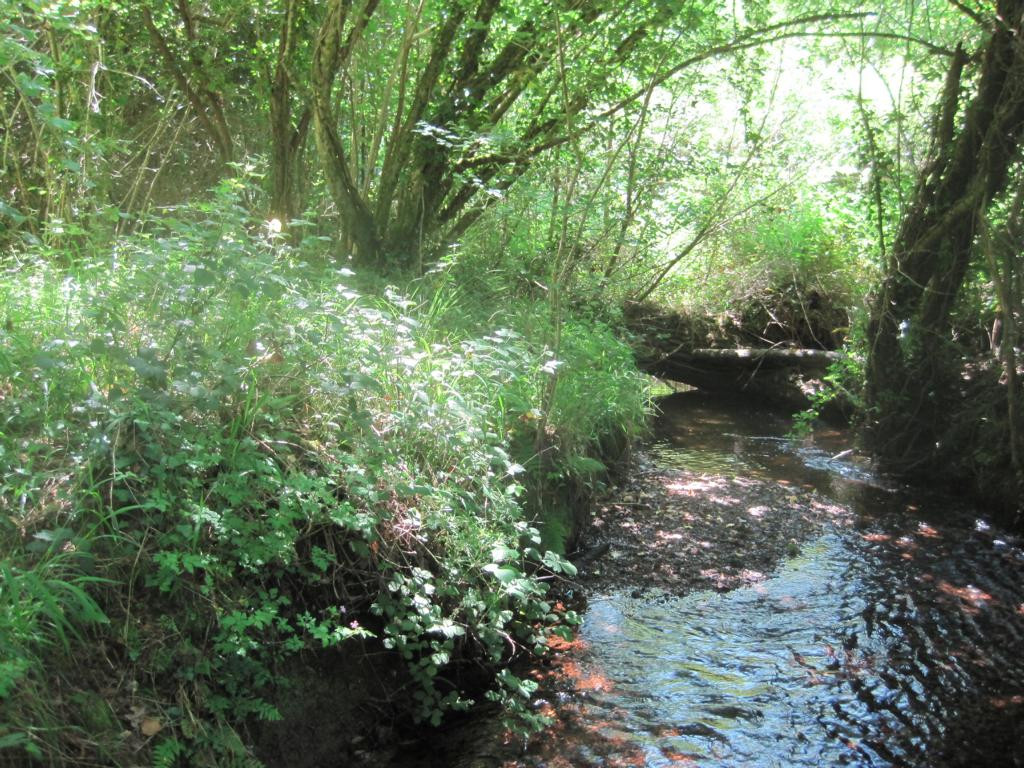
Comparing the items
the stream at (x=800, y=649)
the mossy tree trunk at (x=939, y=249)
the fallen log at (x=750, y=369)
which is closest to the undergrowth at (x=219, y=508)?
the stream at (x=800, y=649)

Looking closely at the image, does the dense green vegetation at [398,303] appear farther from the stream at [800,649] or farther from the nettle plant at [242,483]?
the stream at [800,649]

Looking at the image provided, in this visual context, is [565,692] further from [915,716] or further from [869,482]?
[869,482]

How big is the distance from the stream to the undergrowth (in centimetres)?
36

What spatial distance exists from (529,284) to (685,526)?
10.1 ft

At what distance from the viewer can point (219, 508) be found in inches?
112

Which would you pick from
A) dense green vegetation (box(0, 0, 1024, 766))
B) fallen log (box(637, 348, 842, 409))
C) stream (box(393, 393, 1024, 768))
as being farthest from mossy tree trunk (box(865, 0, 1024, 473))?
fallen log (box(637, 348, 842, 409))

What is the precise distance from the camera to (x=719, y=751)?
316cm

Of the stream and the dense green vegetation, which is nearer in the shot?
the dense green vegetation

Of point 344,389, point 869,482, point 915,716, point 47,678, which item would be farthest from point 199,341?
point 869,482

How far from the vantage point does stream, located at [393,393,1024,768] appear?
10.5ft

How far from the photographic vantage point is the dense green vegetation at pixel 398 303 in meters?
2.69

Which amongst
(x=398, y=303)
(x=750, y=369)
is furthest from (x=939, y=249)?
(x=398, y=303)

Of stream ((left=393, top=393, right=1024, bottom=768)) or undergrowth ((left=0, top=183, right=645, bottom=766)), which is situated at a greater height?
undergrowth ((left=0, top=183, right=645, bottom=766))

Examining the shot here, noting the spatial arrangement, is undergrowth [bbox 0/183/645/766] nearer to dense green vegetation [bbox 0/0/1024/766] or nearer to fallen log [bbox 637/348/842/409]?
dense green vegetation [bbox 0/0/1024/766]
